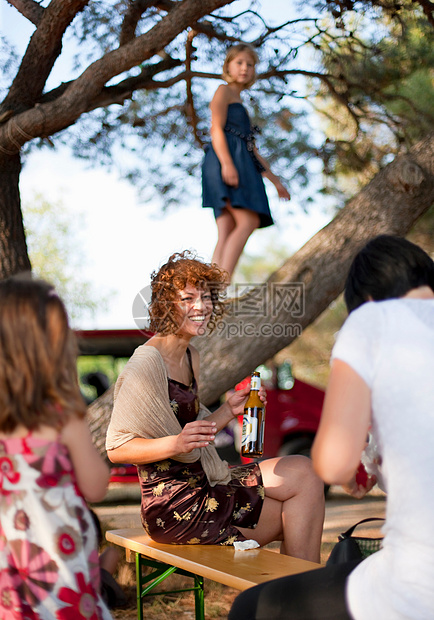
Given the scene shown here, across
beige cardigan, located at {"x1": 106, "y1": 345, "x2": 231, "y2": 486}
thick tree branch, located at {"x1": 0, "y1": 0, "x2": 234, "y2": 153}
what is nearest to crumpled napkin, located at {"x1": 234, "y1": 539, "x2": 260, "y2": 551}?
beige cardigan, located at {"x1": 106, "y1": 345, "x2": 231, "y2": 486}

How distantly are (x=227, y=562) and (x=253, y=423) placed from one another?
2.03ft

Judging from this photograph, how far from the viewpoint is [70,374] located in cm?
161

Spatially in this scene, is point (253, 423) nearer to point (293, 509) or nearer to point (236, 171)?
point (293, 509)

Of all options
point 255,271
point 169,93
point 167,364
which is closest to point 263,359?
point 167,364

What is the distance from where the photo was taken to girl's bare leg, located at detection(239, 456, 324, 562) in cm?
264

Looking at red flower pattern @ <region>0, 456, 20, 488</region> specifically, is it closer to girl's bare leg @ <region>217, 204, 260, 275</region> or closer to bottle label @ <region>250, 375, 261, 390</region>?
bottle label @ <region>250, 375, 261, 390</region>

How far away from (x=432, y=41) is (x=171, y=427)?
427 centimetres


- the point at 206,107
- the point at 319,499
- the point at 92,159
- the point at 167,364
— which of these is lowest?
the point at 319,499

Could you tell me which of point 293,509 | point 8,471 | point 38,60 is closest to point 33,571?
point 8,471

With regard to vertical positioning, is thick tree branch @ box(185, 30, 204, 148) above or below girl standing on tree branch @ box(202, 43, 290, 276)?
above

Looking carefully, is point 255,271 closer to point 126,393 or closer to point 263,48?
point 263,48

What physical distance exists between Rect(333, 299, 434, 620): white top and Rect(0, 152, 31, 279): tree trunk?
346 cm

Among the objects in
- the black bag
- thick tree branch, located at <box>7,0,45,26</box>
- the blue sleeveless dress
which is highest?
thick tree branch, located at <box>7,0,45,26</box>

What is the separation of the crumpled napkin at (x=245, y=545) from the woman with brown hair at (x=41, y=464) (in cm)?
96
